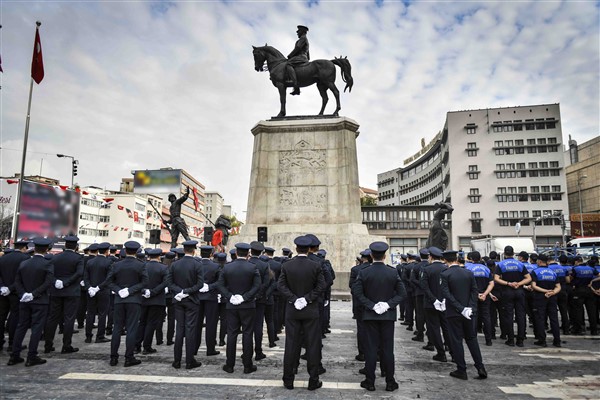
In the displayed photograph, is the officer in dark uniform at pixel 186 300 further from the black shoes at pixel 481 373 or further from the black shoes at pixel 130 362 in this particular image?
the black shoes at pixel 481 373

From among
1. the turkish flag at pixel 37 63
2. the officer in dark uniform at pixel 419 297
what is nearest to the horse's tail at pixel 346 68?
the officer in dark uniform at pixel 419 297

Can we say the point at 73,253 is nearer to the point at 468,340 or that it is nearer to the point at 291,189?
the point at 468,340

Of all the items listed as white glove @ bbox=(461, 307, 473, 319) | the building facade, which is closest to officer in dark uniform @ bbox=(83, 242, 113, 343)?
white glove @ bbox=(461, 307, 473, 319)

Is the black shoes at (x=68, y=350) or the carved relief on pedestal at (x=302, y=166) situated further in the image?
the carved relief on pedestal at (x=302, y=166)

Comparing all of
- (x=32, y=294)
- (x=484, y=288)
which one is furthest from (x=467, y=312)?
(x=32, y=294)

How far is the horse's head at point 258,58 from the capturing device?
2059 cm

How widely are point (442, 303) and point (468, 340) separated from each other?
74cm

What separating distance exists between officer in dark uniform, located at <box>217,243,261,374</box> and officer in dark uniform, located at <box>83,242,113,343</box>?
13.0 feet

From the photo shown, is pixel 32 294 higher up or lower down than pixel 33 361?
higher up

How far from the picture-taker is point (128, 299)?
7.61 meters

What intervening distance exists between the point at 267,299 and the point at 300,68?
14612 millimetres

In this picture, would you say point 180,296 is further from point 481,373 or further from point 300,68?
point 300,68

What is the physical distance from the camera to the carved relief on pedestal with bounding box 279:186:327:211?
19.4 meters

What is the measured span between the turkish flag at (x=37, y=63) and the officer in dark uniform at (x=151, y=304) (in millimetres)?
15374
